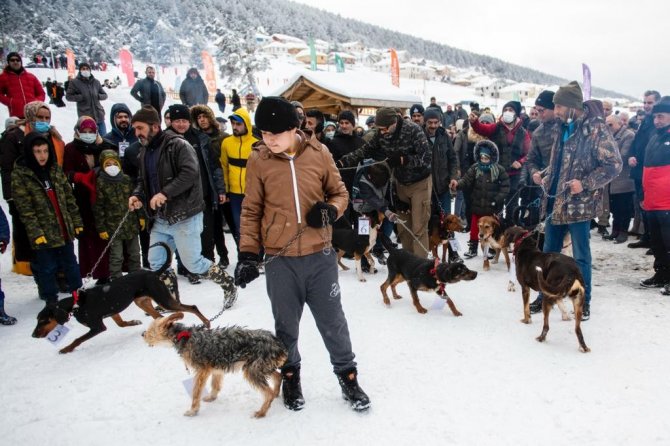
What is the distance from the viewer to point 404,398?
10.1 ft

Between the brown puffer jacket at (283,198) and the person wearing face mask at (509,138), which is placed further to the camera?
the person wearing face mask at (509,138)

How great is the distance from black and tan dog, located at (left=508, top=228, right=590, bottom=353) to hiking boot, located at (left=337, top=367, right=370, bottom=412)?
6.93 feet

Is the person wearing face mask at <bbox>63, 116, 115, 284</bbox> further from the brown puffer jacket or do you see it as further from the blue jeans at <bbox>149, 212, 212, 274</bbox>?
the brown puffer jacket

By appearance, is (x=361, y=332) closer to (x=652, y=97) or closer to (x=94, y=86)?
(x=652, y=97)

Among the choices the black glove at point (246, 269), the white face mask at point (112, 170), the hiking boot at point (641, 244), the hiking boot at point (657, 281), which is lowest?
the hiking boot at point (641, 244)

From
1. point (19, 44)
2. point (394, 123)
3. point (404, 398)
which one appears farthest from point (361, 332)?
point (19, 44)

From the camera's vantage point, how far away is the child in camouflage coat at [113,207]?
17.3ft

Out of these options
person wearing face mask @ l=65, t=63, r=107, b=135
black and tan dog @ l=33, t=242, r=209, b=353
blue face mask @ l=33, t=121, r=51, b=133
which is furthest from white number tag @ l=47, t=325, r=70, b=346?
person wearing face mask @ l=65, t=63, r=107, b=135

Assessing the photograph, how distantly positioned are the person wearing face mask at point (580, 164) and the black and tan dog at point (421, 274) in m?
1.17

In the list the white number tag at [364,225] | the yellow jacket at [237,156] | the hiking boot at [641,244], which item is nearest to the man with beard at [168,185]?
the yellow jacket at [237,156]

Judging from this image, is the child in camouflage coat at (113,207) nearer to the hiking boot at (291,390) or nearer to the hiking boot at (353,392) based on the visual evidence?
the hiking boot at (291,390)

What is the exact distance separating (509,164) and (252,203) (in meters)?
6.01

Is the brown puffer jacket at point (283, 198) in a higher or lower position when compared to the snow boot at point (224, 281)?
higher

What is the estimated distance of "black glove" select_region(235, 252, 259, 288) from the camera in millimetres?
2699
